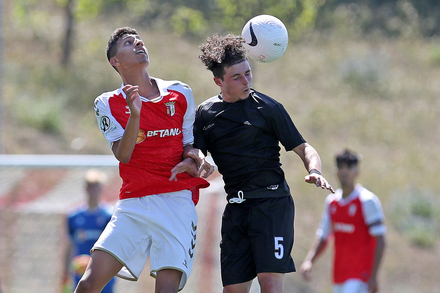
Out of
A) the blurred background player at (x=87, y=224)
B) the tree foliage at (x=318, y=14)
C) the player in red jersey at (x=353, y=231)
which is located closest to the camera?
the player in red jersey at (x=353, y=231)

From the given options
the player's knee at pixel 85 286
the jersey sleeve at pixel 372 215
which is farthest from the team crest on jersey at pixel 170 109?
the jersey sleeve at pixel 372 215

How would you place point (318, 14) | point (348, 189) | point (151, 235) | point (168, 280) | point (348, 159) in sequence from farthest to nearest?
point (318, 14) < point (348, 189) < point (348, 159) < point (151, 235) < point (168, 280)

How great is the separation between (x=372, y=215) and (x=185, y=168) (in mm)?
3762

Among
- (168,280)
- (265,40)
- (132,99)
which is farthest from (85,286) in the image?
(265,40)

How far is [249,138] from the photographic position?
12.6 ft

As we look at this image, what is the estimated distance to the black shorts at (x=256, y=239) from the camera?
12.2ft

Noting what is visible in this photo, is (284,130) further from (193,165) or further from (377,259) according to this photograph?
(377,259)

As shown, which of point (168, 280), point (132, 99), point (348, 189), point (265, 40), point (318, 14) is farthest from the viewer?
point (318, 14)

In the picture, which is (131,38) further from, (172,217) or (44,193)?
(44,193)

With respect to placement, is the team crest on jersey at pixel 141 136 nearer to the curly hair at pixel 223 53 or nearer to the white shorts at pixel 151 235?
the white shorts at pixel 151 235

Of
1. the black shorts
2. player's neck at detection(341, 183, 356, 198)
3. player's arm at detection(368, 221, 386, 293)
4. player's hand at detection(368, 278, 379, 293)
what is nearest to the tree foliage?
player's neck at detection(341, 183, 356, 198)

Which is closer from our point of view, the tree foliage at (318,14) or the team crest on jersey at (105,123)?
the team crest on jersey at (105,123)

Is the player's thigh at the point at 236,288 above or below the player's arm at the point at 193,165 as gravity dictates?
below

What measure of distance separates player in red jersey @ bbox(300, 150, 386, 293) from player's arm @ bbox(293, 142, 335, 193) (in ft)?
A: 10.4
